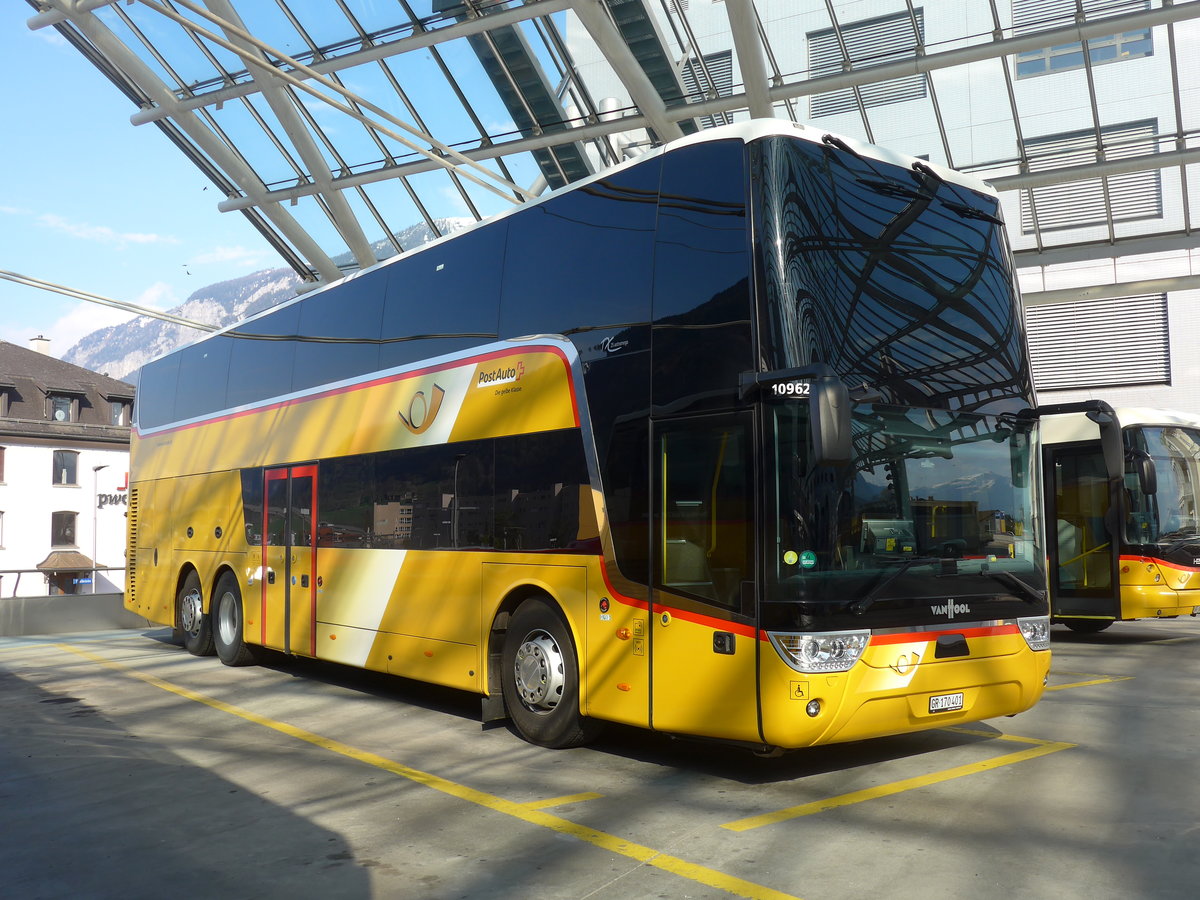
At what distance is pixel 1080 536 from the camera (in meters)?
15.8

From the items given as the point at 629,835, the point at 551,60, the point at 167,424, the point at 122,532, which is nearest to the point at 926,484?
the point at 629,835

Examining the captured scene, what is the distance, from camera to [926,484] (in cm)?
673

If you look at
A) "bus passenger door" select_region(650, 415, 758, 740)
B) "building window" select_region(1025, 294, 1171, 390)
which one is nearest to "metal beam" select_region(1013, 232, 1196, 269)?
"building window" select_region(1025, 294, 1171, 390)

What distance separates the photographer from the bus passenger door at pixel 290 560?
11.6 meters

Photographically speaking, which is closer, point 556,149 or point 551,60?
point 551,60

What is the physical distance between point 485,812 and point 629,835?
0.96 m

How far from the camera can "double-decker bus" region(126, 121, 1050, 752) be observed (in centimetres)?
632

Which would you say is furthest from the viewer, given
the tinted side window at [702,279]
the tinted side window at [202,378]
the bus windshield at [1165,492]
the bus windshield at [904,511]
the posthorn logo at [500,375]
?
the bus windshield at [1165,492]

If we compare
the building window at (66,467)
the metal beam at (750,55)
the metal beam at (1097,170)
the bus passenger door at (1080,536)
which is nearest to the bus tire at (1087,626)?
the bus passenger door at (1080,536)

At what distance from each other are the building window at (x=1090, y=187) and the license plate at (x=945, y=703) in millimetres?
16216

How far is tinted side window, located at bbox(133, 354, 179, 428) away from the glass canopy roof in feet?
15.4

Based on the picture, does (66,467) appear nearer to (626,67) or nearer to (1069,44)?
(626,67)

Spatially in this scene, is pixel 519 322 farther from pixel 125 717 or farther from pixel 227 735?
pixel 125 717

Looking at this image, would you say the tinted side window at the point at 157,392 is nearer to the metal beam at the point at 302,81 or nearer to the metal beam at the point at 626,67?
the metal beam at the point at 302,81
